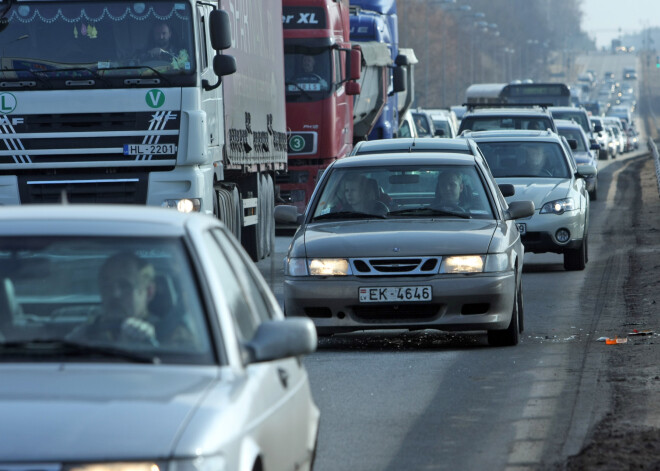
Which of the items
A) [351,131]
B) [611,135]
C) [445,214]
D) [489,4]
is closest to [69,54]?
[445,214]

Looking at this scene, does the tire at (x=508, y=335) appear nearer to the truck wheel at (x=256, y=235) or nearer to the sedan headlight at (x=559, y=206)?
the sedan headlight at (x=559, y=206)

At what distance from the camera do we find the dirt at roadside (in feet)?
23.1

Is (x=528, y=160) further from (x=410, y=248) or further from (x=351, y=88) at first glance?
(x=410, y=248)

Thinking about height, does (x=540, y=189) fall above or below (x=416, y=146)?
below

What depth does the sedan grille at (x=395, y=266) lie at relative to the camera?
1128cm

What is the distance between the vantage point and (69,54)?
15445 mm

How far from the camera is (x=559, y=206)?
18.7 meters

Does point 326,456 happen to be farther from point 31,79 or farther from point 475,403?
point 31,79

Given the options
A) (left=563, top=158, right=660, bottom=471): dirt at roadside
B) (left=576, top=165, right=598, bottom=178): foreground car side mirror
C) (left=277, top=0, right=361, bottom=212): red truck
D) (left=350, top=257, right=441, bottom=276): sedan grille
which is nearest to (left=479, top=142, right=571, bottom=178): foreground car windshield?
(left=576, top=165, right=598, bottom=178): foreground car side mirror

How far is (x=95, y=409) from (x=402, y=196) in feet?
28.0

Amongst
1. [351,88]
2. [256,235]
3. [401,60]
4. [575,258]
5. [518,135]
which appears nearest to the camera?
[575,258]

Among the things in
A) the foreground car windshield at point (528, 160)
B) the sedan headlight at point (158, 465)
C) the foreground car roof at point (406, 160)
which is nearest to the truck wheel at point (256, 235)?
the foreground car windshield at point (528, 160)

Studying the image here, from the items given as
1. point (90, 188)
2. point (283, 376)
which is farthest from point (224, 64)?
point (283, 376)

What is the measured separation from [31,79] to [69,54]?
467 mm
